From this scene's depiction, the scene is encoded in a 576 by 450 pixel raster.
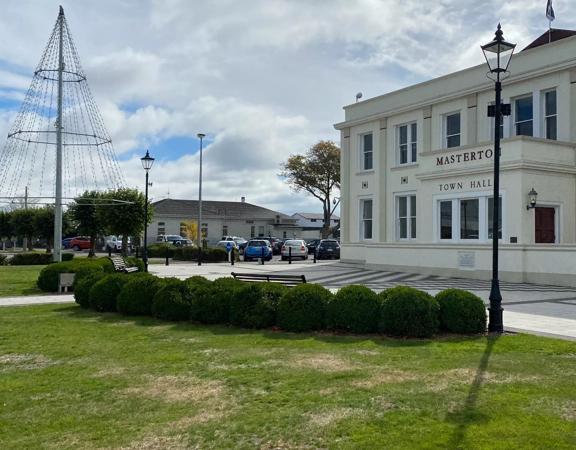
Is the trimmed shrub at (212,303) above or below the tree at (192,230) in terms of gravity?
below

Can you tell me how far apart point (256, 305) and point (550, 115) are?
17.8 metres

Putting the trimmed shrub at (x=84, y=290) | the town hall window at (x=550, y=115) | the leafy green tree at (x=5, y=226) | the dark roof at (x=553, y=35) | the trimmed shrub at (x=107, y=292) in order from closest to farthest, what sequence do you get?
the trimmed shrub at (x=107, y=292)
the trimmed shrub at (x=84, y=290)
the town hall window at (x=550, y=115)
the dark roof at (x=553, y=35)
the leafy green tree at (x=5, y=226)

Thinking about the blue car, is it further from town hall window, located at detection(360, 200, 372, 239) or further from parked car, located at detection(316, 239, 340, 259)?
town hall window, located at detection(360, 200, 372, 239)

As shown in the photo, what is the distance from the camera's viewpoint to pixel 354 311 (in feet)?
32.0

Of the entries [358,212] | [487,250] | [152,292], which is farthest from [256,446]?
[358,212]

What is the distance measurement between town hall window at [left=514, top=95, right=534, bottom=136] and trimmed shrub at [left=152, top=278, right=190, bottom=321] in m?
17.8

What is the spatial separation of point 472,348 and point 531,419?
130 inches

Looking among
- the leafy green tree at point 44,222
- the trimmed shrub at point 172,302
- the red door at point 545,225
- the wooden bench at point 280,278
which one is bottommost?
the trimmed shrub at point 172,302

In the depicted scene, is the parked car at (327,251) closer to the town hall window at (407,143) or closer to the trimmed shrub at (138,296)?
the town hall window at (407,143)

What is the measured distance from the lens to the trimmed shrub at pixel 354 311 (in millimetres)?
9711

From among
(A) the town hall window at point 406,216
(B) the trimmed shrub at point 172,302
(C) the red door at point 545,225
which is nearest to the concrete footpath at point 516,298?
(C) the red door at point 545,225

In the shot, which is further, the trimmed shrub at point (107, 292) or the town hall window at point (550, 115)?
the town hall window at point (550, 115)

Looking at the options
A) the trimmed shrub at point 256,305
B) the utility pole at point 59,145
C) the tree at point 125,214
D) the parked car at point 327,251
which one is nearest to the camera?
the trimmed shrub at point 256,305

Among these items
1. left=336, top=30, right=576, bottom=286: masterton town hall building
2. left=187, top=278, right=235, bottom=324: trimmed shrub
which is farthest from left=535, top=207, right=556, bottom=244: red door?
left=187, top=278, right=235, bottom=324: trimmed shrub
